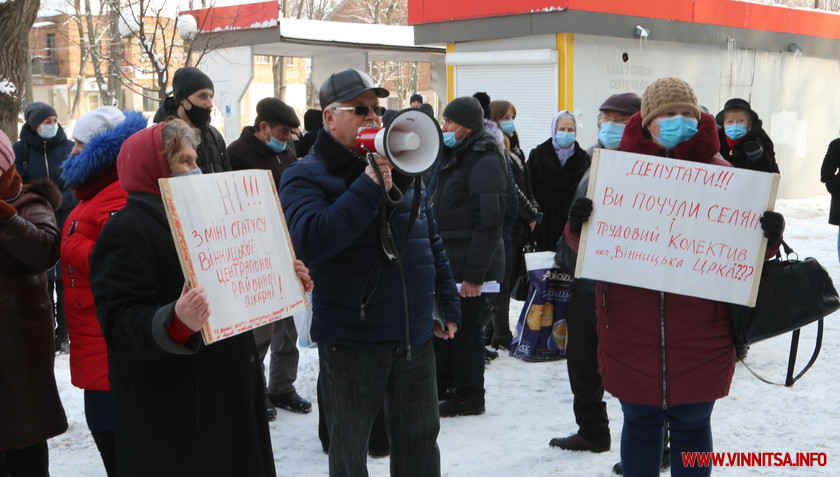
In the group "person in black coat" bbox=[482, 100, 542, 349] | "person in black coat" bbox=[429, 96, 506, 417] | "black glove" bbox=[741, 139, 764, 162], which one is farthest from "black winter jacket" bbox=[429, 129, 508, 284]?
"black glove" bbox=[741, 139, 764, 162]

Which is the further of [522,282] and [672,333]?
[522,282]

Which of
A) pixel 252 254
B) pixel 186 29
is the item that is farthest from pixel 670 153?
pixel 186 29

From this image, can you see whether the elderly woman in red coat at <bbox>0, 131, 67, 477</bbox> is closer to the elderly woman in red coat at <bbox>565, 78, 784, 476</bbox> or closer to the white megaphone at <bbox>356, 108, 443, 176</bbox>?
the white megaphone at <bbox>356, 108, 443, 176</bbox>

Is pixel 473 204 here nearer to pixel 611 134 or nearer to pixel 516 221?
pixel 611 134

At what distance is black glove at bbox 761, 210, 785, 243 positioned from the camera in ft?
10.7

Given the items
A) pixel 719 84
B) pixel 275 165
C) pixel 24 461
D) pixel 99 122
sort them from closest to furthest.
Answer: pixel 24 461 → pixel 99 122 → pixel 275 165 → pixel 719 84

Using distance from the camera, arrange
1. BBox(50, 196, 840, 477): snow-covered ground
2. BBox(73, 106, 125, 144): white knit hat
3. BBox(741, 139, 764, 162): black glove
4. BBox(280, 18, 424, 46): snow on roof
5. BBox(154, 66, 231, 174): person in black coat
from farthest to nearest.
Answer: BBox(280, 18, 424, 46): snow on roof
BBox(741, 139, 764, 162): black glove
BBox(154, 66, 231, 174): person in black coat
BBox(50, 196, 840, 477): snow-covered ground
BBox(73, 106, 125, 144): white knit hat

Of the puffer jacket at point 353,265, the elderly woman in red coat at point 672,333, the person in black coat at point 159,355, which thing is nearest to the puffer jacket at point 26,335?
the person in black coat at point 159,355

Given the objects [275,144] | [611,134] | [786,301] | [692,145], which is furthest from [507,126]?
[786,301]

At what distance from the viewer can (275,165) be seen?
614 centimetres

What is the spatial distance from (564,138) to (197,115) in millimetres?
3025

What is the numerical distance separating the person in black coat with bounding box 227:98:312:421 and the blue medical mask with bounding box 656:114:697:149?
122 inches
